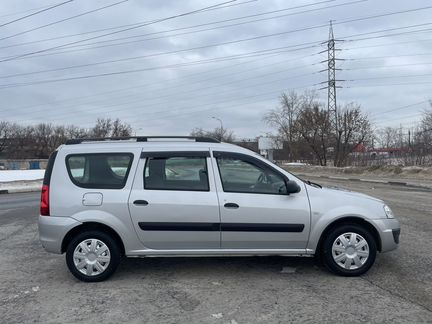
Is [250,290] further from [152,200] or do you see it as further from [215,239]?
[152,200]

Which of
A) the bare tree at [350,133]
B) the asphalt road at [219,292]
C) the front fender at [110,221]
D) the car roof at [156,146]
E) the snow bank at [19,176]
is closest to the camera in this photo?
the asphalt road at [219,292]

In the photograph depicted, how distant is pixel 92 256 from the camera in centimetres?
570

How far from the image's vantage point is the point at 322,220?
225 inches

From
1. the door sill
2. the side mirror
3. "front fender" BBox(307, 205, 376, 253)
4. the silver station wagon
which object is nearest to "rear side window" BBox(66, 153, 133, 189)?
the silver station wagon

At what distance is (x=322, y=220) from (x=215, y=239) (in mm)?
1387

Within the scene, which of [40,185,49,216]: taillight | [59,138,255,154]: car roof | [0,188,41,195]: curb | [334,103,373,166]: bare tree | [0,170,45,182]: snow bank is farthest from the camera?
[334,103,373,166]: bare tree

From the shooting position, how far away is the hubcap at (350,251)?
5734 millimetres

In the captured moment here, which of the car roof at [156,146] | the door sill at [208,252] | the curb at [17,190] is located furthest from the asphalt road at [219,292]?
the curb at [17,190]

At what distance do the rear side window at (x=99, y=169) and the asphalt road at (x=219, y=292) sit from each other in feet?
4.15

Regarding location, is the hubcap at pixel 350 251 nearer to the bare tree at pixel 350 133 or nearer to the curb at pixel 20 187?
the curb at pixel 20 187

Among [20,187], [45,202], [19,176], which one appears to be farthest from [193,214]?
[19,176]

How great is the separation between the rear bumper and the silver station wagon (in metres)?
0.01

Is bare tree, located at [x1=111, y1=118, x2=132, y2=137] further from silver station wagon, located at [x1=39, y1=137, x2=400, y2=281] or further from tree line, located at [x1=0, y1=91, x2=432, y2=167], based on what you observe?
silver station wagon, located at [x1=39, y1=137, x2=400, y2=281]

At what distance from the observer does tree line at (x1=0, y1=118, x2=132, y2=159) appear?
364ft
